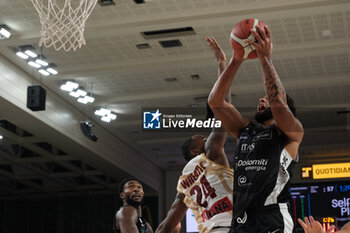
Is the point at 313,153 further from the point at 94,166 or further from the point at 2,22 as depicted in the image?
the point at 2,22

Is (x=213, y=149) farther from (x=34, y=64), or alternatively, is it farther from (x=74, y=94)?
(x=74, y=94)

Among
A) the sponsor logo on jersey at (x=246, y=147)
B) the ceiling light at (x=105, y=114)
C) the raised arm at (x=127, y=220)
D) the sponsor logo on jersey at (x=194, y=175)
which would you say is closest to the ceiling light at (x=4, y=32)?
the ceiling light at (x=105, y=114)

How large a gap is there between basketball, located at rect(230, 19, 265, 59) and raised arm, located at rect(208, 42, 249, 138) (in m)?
0.14

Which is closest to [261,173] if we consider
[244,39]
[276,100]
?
[276,100]

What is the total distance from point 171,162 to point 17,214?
6183 millimetres

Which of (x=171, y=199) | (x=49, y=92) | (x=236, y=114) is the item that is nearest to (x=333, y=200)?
(x=49, y=92)

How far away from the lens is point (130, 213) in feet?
22.3

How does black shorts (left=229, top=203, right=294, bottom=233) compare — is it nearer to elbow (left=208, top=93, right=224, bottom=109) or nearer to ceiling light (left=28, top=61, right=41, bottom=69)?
elbow (left=208, top=93, right=224, bottom=109)

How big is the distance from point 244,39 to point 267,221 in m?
1.15

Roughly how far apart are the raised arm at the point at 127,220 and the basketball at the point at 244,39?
11.0 ft

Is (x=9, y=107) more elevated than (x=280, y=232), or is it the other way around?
(x=9, y=107)

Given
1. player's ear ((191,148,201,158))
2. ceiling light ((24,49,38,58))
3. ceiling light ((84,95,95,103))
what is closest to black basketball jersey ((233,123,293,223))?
player's ear ((191,148,201,158))

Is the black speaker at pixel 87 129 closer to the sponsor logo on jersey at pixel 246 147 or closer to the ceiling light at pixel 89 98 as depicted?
the ceiling light at pixel 89 98

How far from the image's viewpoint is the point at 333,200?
38.6ft
